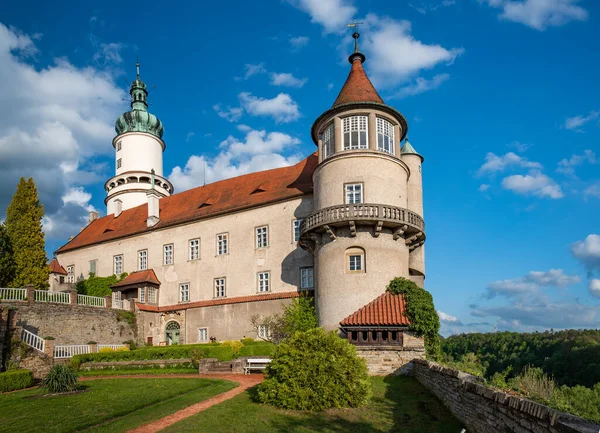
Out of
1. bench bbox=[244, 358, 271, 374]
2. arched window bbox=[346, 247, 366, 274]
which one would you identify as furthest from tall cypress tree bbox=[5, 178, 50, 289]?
arched window bbox=[346, 247, 366, 274]

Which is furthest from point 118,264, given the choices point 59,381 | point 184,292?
point 59,381

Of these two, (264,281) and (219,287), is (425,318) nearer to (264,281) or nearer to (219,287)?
(264,281)

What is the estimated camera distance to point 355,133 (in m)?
27.6

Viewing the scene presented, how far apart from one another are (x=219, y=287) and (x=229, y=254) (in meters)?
2.59

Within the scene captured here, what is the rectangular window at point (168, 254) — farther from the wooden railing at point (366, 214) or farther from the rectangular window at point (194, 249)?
the wooden railing at point (366, 214)

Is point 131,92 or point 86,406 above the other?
point 131,92

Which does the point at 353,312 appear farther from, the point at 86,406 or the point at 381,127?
the point at 86,406

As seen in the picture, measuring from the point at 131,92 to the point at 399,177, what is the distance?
41.5 m

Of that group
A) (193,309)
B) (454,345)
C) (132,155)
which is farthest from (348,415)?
(454,345)

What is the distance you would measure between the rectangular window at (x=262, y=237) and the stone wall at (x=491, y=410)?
19340mm

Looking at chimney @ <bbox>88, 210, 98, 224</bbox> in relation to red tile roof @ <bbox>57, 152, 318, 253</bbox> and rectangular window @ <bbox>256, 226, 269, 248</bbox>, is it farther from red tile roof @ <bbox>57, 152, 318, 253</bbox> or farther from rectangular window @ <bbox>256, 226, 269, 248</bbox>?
rectangular window @ <bbox>256, 226, 269, 248</bbox>

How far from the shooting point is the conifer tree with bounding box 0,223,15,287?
32.8 metres

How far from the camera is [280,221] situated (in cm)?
3403

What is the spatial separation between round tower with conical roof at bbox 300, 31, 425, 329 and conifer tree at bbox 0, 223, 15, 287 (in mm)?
20188
